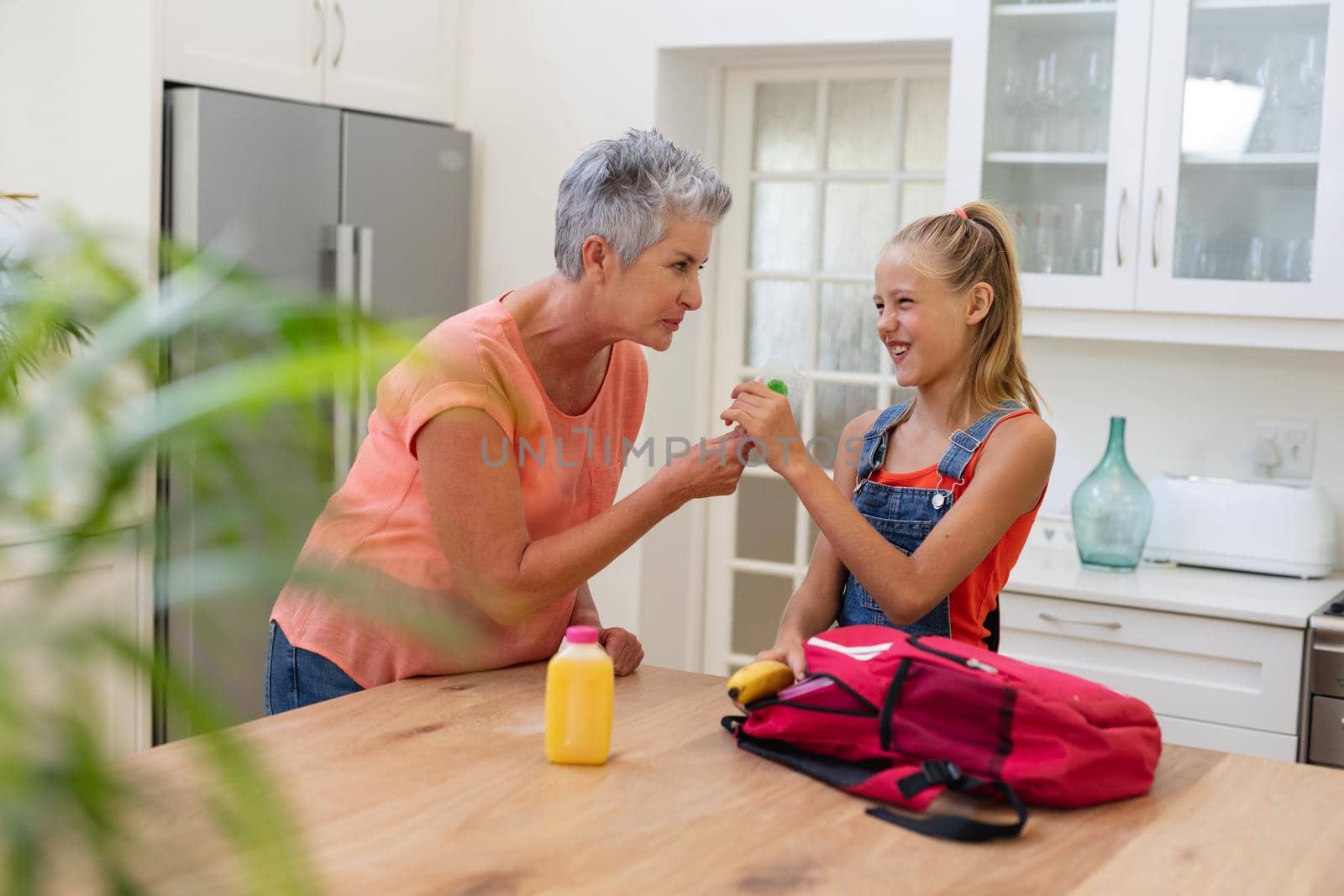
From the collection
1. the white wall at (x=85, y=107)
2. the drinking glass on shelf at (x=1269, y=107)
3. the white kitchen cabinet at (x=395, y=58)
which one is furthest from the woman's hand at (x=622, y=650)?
the white kitchen cabinet at (x=395, y=58)

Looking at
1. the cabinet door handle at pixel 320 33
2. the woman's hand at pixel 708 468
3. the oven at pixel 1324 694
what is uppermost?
the cabinet door handle at pixel 320 33

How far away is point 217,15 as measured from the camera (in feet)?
10.2

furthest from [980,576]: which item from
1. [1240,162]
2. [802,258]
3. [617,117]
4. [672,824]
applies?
[617,117]

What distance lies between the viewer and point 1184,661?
9.00ft

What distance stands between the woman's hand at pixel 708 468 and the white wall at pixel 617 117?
182 cm

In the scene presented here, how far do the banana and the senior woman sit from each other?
271mm

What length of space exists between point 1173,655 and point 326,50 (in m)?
2.41

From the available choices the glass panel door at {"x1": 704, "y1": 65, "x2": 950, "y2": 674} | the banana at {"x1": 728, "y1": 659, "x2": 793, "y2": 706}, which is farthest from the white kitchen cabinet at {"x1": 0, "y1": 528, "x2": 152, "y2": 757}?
the glass panel door at {"x1": 704, "y1": 65, "x2": 950, "y2": 674}

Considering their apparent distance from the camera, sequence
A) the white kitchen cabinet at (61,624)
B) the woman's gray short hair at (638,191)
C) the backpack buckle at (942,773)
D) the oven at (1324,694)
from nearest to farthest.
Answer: the white kitchen cabinet at (61,624), the backpack buckle at (942,773), the woman's gray short hair at (638,191), the oven at (1324,694)

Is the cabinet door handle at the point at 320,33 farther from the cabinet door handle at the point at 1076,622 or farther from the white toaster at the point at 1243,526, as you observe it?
the white toaster at the point at 1243,526

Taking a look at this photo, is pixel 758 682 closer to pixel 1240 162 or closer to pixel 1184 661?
pixel 1184 661

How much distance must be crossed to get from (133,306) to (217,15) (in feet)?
9.61

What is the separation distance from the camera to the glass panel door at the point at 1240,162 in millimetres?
2863

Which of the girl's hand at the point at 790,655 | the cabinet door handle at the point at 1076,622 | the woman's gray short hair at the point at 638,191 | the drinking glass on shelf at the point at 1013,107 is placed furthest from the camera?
the drinking glass on shelf at the point at 1013,107
